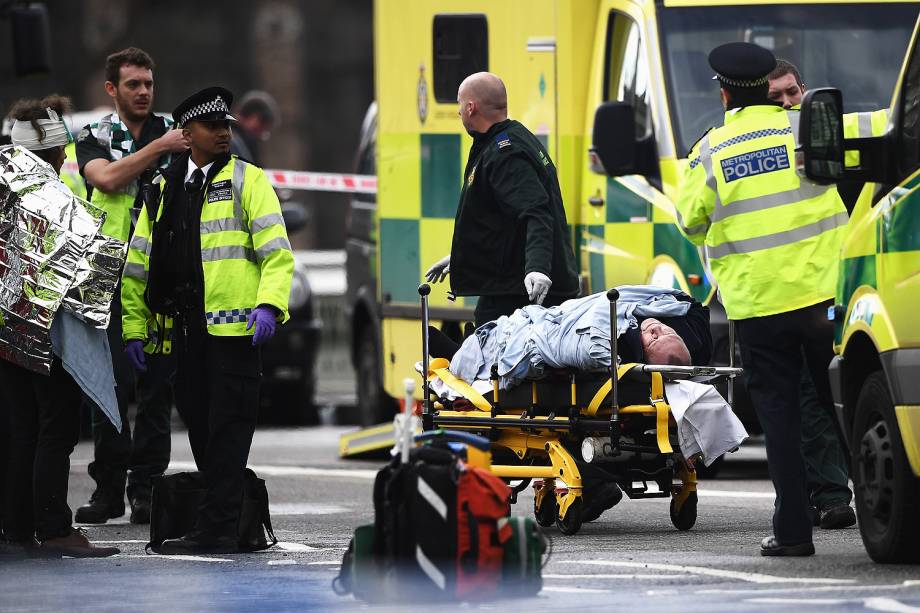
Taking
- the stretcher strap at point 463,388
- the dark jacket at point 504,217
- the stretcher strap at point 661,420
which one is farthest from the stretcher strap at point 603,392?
the dark jacket at point 504,217

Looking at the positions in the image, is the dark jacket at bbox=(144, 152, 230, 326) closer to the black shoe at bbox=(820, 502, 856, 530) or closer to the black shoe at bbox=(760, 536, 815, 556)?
the black shoe at bbox=(760, 536, 815, 556)

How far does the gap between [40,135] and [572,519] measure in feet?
8.34

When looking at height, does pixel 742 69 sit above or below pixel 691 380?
above

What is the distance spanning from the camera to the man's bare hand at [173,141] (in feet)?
32.3

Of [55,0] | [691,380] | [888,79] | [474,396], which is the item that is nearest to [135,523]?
[474,396]

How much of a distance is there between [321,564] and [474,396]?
1.53 m

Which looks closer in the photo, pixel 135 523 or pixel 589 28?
pixel 135 523

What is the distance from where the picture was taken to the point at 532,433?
9.43m

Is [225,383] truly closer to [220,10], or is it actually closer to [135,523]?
[135,523]

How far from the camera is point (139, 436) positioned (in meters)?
10.6

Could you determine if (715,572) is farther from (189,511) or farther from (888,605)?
(189,511)

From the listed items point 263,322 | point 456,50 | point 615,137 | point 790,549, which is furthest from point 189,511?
point 456,50

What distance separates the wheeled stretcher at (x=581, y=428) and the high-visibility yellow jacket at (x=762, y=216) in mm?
550

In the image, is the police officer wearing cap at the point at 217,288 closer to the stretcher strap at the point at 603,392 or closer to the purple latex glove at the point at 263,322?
the purple latex glove at the point at 263,322
